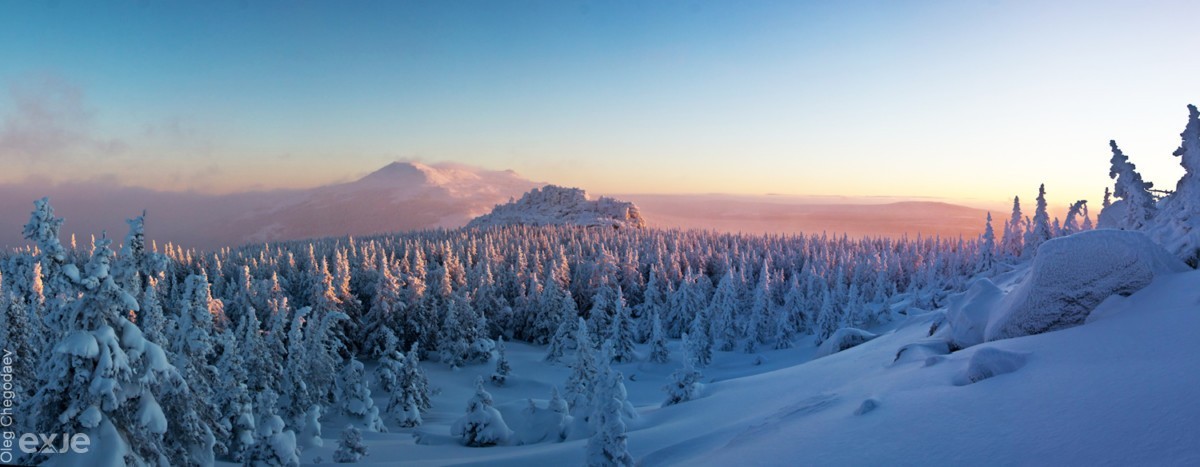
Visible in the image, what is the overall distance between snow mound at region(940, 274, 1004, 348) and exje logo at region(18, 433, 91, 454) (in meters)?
18.9

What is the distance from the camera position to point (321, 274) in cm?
4250

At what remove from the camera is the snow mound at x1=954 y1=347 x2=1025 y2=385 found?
9.09 m

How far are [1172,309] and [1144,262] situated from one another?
2.79 metres

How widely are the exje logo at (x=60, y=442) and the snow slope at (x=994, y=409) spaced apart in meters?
8.96

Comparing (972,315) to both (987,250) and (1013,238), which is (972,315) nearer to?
(987,250)

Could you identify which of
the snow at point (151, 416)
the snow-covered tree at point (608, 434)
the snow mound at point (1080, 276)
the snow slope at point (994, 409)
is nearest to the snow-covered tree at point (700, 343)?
the snow slope at point (994, 409)

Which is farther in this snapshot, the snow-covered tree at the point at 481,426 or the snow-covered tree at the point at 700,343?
the snow-covered tree at the point at 700,343

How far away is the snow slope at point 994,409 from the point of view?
241 inches

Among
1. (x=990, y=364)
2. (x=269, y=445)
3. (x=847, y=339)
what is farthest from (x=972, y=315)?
(x=269, y=445)

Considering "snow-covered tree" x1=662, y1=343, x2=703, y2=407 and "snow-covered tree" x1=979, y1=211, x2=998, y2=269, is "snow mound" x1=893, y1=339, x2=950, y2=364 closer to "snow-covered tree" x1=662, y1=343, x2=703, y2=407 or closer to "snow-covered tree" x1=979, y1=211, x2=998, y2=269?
"snow-covered tree" x1=662, y1=343, x2=703, y2=407

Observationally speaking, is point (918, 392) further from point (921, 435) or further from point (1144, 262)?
point (1144, 262)

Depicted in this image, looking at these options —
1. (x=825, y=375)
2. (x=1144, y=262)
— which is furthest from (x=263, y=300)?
(x=1144, y=262)

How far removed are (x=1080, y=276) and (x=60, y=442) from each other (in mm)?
19573

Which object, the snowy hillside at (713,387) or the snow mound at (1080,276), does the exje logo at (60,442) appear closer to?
the snowy hillside at (713,387)
